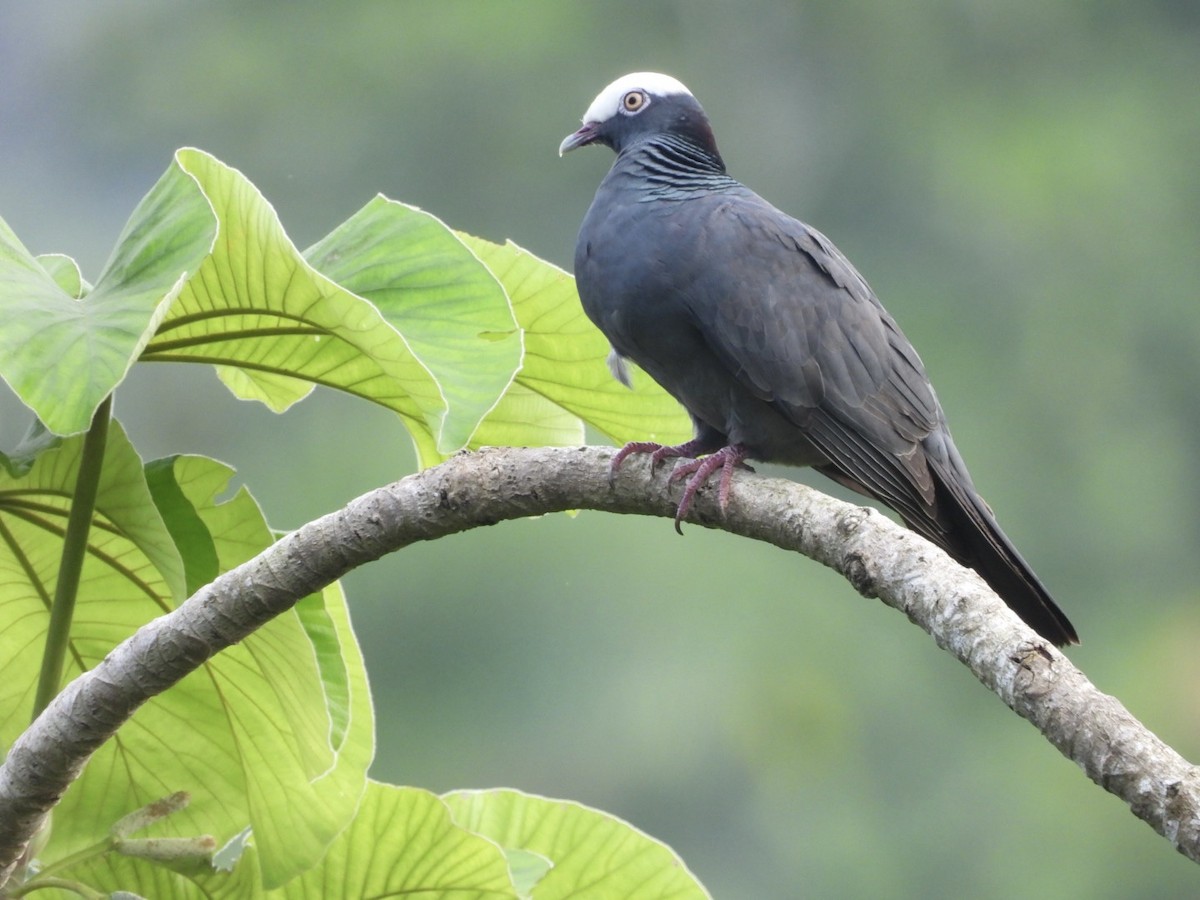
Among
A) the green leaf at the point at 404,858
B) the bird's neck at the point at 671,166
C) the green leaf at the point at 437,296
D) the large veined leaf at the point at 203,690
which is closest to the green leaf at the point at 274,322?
the green leaf at the point at 437,296

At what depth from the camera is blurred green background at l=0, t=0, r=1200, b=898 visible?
730 cm

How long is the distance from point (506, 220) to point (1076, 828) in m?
4.62

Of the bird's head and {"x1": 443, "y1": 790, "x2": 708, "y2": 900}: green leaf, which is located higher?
the bird's head

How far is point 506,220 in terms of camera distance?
8391mm

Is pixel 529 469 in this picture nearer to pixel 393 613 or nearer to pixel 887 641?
pixel 393 613

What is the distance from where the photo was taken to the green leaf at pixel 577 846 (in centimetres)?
179

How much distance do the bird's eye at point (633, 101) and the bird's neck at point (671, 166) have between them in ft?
0.35

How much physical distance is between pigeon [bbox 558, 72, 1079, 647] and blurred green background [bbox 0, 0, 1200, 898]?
4.76 meters

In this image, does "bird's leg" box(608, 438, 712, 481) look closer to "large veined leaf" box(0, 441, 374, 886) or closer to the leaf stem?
"large veined leaf" box(0, 441, 374, 886)

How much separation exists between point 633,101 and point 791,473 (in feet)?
13.8

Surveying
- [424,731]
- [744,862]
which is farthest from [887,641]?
[424,731]

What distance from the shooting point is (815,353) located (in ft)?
6.96

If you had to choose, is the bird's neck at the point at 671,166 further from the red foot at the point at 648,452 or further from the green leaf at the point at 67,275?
the green leaf at the point at 67,275

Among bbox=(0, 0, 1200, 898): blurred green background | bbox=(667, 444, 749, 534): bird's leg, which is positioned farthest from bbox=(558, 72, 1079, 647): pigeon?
bbox=(0, 0, 1200, 898): blurred green background
